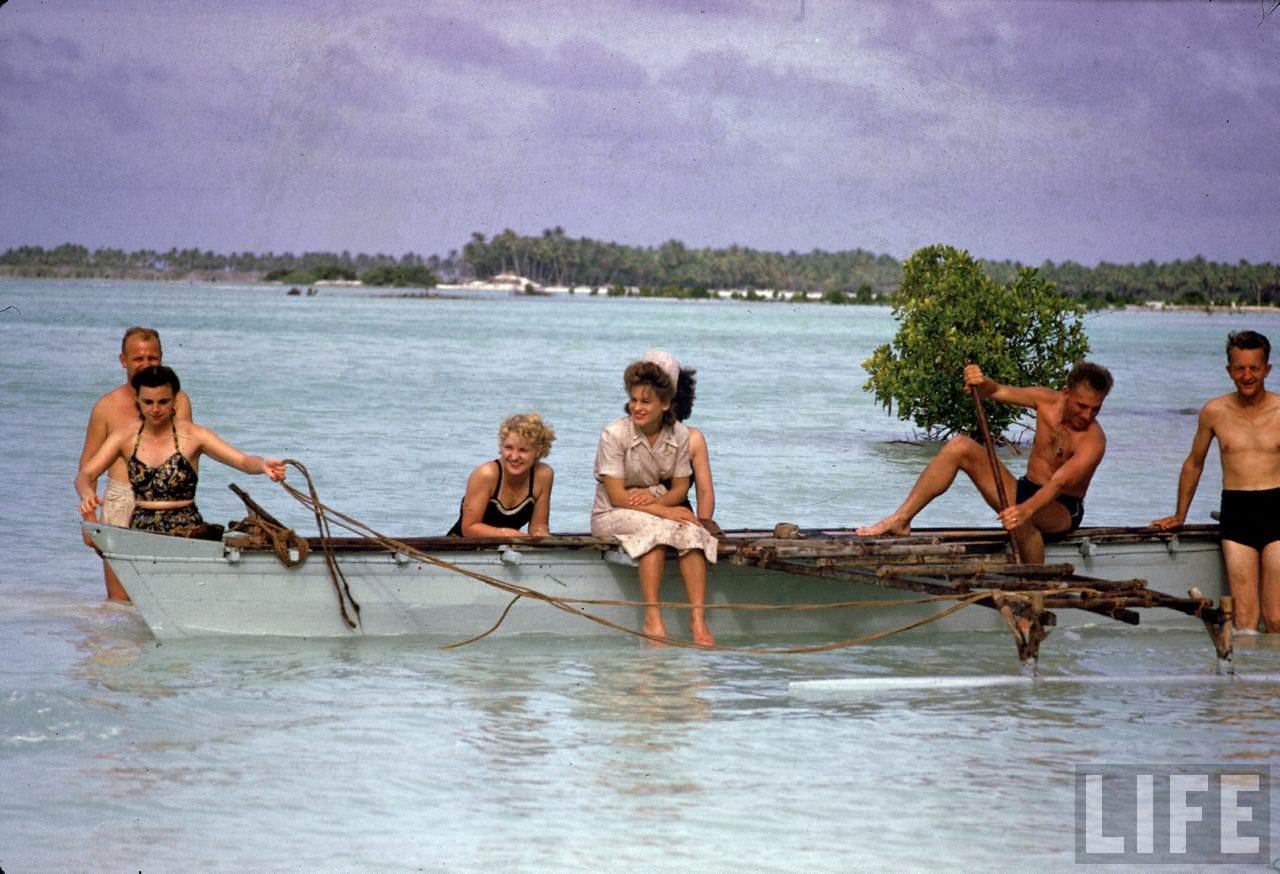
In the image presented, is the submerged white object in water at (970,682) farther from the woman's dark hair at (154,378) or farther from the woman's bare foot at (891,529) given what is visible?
the woman's dark hair at (154,378)

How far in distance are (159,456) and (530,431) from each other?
2.03 m

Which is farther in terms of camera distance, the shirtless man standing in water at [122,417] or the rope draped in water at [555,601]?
the shirtless man standing in water at [122,417]

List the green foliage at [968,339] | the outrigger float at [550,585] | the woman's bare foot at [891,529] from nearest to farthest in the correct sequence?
the outrigger float at [550,585]
the woman's bare foot at [891,529]
the green foliage at [968,339]

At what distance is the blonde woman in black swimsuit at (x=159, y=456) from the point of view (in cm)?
873

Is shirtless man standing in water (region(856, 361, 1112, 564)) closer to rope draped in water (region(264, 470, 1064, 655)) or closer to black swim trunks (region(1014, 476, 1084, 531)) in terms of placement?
black swim trunks (region(1014, 476, 1084, 531))

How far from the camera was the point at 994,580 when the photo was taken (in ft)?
28.2

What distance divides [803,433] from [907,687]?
67.9ft

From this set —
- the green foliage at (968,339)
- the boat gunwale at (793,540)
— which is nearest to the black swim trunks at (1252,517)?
the boat gunwale at (793,540)

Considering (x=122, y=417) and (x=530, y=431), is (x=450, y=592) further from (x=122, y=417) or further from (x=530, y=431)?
(x=122, y=417)

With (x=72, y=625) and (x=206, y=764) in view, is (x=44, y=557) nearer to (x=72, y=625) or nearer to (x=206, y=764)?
(x=72, y=625)

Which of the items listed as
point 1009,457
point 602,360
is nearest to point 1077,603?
point 1009,457

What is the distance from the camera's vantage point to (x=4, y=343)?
52.5 meters

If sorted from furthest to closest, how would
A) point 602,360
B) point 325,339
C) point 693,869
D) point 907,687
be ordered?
point 325,339, point 602,360, point 907,687, point 693,869

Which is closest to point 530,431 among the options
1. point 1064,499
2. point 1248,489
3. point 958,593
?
point 958,593
